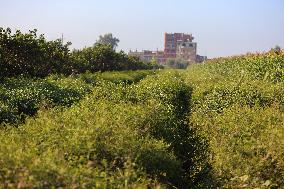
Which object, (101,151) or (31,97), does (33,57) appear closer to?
(31,97)

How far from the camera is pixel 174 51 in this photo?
637ft

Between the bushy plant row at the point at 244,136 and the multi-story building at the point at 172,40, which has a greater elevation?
the multi-story building at the point at 172,40

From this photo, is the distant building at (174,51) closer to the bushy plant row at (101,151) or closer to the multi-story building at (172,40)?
the multi-story building at (172,40)

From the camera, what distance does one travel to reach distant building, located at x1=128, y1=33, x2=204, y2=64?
590 feet

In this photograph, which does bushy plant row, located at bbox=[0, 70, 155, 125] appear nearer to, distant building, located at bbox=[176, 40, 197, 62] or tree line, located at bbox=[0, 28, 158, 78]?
tree line, located at bbox=[0, 28, 158, 78]

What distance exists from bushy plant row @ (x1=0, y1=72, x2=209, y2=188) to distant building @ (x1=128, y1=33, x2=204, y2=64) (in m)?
159

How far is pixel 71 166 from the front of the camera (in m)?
6.13

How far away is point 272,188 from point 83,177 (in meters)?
3.94

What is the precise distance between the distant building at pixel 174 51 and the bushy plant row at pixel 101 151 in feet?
522

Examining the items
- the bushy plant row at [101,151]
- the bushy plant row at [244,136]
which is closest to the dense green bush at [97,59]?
the bushy plant row at [244,136]

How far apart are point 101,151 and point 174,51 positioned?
618 ft

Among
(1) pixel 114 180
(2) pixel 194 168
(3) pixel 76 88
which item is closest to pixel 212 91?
(3) pixel 76 88

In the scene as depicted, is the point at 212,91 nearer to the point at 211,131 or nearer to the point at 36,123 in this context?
the point at 211,131

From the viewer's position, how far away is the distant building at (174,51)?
179750mm
